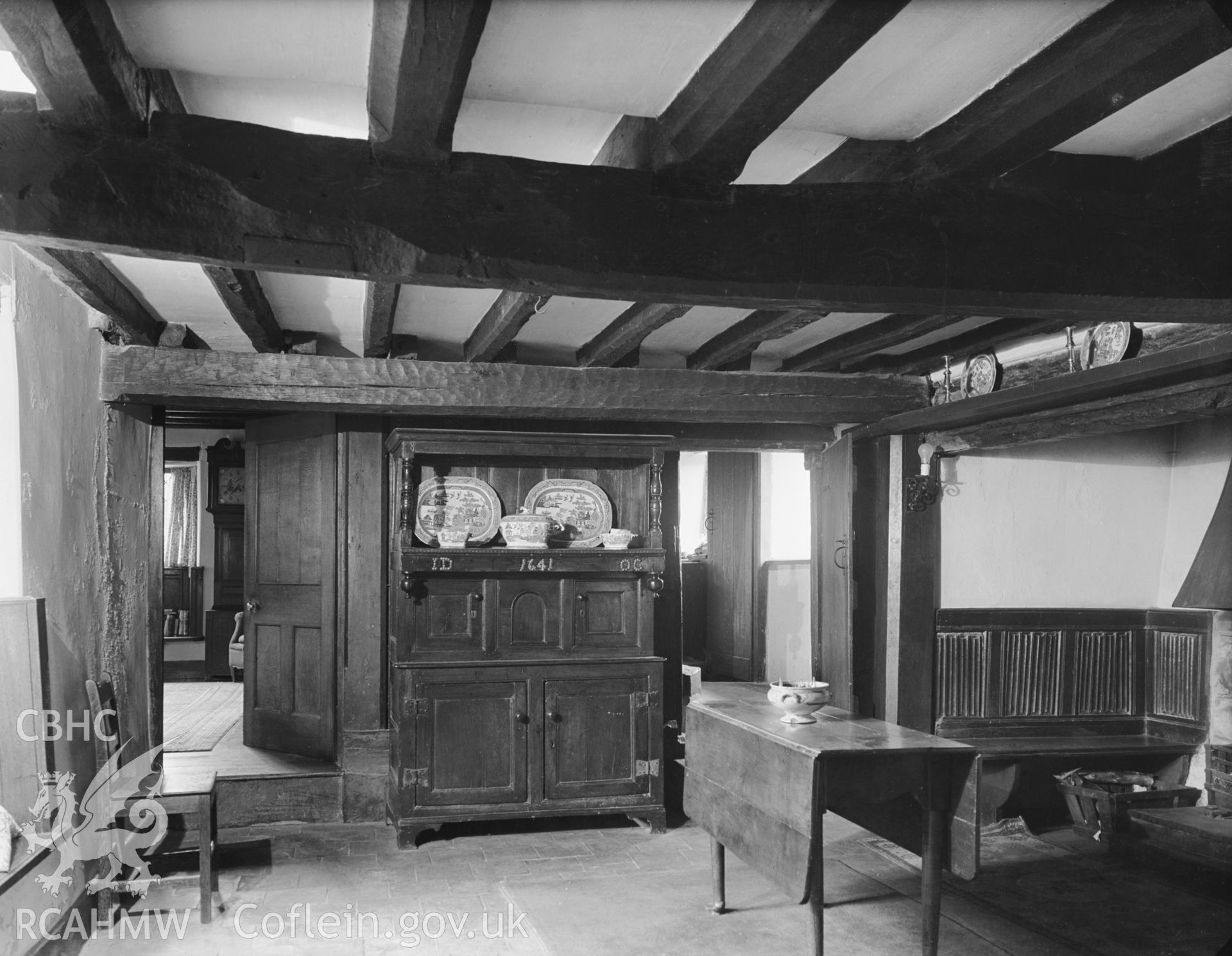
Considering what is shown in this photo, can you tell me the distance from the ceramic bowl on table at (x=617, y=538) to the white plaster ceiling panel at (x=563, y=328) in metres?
0.94

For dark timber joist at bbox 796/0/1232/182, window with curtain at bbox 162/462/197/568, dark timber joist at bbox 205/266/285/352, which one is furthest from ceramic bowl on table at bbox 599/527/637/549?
window with curtain at bbox 162/462/197/568

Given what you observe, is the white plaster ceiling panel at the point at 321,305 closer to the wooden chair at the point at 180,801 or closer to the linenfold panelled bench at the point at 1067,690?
the wooden chair at the point at 180,801

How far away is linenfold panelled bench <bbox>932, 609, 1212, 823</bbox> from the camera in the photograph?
215 inches

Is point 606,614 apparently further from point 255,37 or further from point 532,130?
point 255,37

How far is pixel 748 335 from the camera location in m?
4.34

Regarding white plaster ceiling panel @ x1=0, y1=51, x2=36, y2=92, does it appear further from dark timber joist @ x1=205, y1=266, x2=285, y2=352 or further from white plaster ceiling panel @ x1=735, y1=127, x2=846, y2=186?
white plaster ceiling panel @ x1=735, y1=127, x2=846, y2=186

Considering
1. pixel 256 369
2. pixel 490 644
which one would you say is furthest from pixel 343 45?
pixel 490 644

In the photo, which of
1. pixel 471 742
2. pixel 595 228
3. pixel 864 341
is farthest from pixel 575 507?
pixel 595 228

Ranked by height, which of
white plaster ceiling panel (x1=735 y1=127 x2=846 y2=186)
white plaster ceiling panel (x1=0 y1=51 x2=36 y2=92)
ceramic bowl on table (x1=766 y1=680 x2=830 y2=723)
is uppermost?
white plaster ceiling panel (x1=0 y1=51 x2=36 y2=92)

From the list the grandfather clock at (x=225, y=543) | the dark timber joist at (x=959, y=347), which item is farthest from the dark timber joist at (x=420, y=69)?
the grandfather clock at (x=225, y=543)

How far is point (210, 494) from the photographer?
9508 mm

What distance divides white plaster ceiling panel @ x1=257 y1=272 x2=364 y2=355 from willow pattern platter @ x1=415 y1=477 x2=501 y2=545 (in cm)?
88

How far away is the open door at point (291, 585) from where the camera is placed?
5.56m

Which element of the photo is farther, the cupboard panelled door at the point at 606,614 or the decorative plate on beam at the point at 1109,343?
the cupboard panelled door at the point at 606,614
